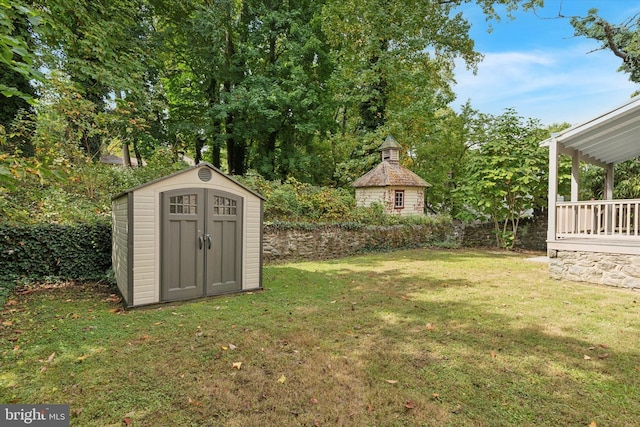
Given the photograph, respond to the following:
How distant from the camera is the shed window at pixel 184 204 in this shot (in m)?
5.28

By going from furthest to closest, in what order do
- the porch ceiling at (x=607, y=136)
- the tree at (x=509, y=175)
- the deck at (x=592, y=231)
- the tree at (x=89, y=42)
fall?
the tree at (x=509, y=175), the tree at (x=89, y=42), the deck at (x=592, y=231), the porch ceiling at (x=607, y=136)

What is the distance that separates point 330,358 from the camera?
3.52 m

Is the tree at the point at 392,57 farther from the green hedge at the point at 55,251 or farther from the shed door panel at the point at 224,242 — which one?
the green hedge at the point at 55,251

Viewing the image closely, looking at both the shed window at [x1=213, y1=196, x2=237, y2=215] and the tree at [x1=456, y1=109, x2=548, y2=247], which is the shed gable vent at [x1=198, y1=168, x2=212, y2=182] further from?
the tree at [x1=456, y1=109, x2=548, y2=247]

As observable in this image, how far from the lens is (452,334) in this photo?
13.8 ft

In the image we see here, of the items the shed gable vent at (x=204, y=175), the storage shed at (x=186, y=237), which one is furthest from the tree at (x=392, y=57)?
the shed gable vent at (x=204, y=175)

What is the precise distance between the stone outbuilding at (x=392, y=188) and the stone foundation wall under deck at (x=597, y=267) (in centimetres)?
837

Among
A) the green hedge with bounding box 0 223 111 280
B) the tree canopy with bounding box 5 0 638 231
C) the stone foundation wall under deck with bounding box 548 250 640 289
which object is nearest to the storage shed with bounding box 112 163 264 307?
the green hedge with bounding box 0 223 111 280

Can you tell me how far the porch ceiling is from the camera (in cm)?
659

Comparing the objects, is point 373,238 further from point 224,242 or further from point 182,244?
point 182,244

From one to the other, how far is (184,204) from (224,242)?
38.1 inches

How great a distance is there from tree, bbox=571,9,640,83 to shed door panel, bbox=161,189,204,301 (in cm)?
2017

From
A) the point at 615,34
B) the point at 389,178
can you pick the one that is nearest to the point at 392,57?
the point at 389,178

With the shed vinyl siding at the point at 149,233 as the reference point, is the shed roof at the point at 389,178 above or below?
above
